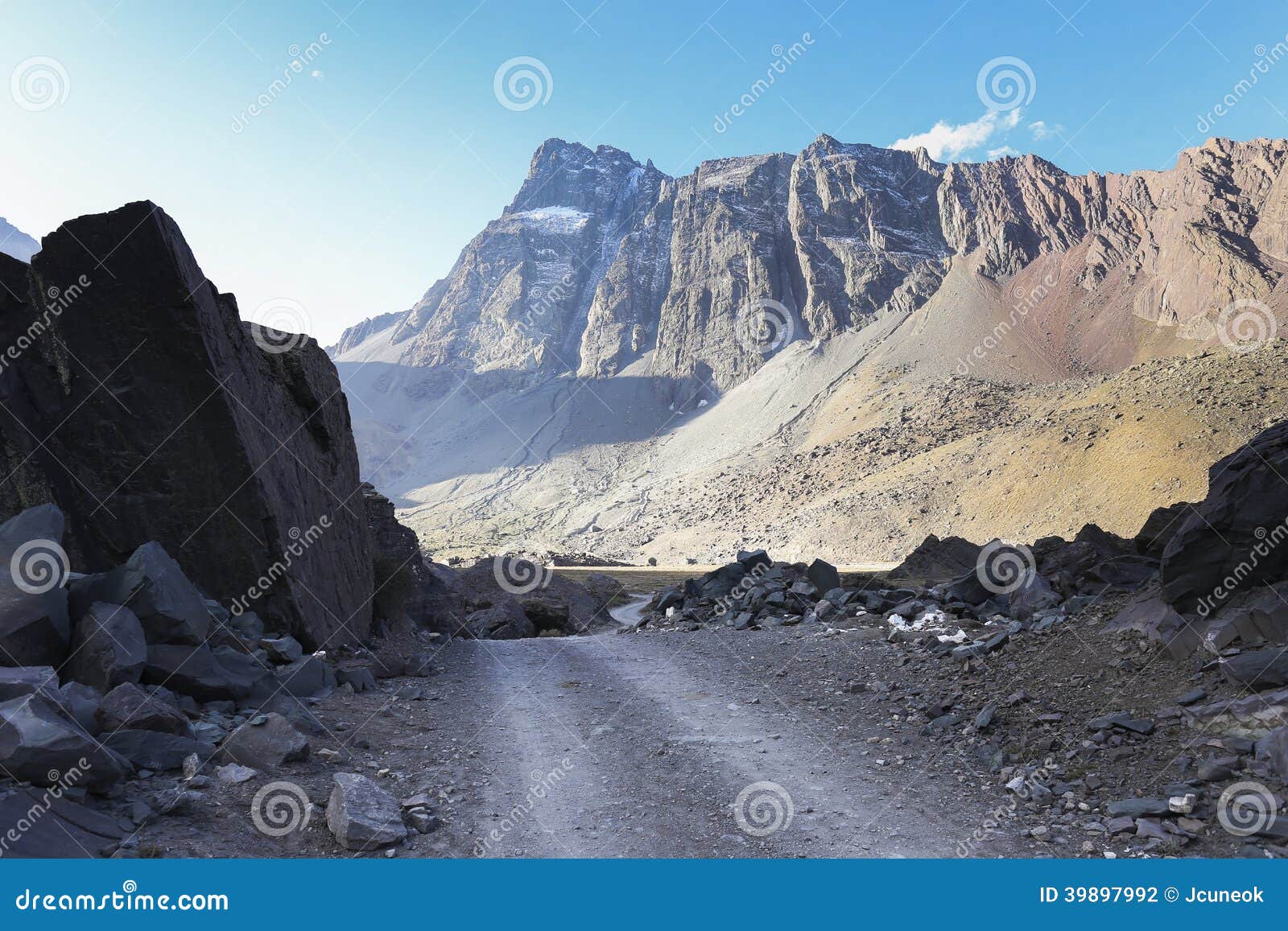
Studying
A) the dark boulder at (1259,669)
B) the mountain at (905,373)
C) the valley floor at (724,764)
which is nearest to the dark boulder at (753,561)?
the valley floor at (724,764)

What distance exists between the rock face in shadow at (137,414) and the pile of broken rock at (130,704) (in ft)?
4.31

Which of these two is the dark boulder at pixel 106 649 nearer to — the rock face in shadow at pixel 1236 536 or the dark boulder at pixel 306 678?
the dark boulder at pixel 306 678

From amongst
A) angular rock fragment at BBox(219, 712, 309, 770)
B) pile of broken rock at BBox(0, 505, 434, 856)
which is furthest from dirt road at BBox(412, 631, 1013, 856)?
angular rock fragment at BBox(219, 712, 309, 770)

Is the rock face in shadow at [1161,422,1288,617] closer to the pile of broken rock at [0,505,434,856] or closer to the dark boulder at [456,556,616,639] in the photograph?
the pile of broken rock at [0,505,434,856]

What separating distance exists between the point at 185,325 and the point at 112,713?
6.62m

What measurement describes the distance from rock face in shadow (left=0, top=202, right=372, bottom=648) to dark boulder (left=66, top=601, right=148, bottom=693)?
10.7ft

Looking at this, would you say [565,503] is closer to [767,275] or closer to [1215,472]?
[767,275]

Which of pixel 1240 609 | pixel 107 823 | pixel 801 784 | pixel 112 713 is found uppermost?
pixel 1240 609

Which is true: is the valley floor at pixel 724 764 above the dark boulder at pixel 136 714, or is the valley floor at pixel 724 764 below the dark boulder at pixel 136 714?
below

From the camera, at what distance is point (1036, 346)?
13238 cm

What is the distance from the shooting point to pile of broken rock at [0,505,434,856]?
609 centimetres

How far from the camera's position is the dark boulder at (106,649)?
8.23 meters

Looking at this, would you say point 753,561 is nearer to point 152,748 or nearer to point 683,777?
point 683,777

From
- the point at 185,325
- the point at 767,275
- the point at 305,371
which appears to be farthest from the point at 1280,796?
the point at 767,275
